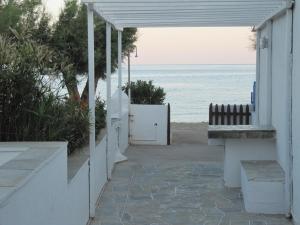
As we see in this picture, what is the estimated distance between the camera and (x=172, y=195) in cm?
847

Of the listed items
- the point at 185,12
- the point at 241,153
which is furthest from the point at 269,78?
the point at 185,12

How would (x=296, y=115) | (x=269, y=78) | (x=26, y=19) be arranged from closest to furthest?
(x=296, y=115)
(x=269, y=78)
(x=26, y=19)

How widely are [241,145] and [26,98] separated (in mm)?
4103

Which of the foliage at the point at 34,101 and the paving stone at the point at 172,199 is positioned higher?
the foliage at the point at 34,101

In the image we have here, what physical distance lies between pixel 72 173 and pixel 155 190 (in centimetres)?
298

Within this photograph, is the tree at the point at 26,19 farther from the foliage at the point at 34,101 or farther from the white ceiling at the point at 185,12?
the foliage at the point at 34,101

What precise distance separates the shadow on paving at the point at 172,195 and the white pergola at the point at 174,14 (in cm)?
69

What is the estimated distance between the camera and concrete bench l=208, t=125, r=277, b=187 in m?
8.52

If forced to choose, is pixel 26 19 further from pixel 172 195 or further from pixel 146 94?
pixel 172 195

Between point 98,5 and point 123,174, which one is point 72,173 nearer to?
point 98,5

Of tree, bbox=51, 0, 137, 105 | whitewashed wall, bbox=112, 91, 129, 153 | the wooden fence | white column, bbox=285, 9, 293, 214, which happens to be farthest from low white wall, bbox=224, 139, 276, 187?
tree, bbox=51, 0, 137, 105

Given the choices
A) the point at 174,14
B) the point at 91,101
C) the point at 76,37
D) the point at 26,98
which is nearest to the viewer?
the point at 26,98

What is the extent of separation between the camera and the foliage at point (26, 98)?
19.2 feet

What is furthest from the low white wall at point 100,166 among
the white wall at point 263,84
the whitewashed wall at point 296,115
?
the white wall at point 263,84
